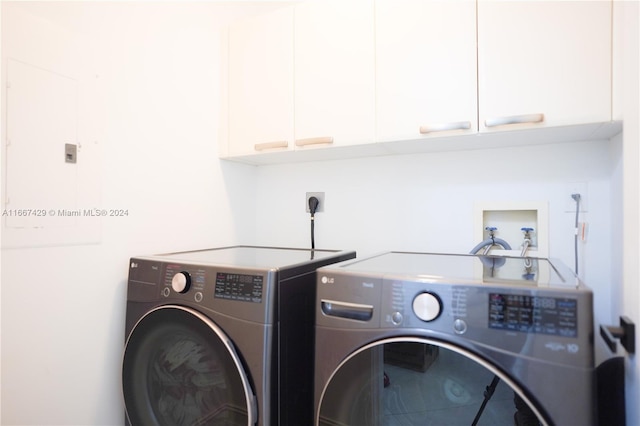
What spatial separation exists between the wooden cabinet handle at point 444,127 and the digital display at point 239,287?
0.67 metres

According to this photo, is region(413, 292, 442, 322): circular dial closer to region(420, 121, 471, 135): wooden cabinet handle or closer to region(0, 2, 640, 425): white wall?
region(0, 2, 640, 425): white wall

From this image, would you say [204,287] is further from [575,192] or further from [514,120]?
[575,192]

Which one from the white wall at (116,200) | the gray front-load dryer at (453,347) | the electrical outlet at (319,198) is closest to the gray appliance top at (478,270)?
the gray front-load dryer at (453,347)

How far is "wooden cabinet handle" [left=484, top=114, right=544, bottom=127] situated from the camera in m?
0.95

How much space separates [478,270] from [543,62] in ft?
2.00

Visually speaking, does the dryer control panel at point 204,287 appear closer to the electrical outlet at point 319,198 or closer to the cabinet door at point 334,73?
the cabinet door at point 334,73

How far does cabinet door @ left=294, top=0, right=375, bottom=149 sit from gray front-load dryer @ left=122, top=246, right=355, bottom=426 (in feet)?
1.65

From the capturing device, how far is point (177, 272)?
3.29 feet

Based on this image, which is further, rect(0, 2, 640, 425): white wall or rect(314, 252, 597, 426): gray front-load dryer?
rect(0, 2, 640, 425): white wall

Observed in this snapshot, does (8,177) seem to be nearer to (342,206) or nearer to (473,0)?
(342,206)

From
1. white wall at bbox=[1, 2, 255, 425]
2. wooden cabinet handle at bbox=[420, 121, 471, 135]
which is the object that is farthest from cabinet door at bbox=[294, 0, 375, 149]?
white wall at bbox=[1, 2, 255, 425]

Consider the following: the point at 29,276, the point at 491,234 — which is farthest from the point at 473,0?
the point at 29,276

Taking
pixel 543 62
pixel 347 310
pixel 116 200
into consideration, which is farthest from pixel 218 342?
pixel 543 62

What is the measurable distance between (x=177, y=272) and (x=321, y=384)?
512 mm
